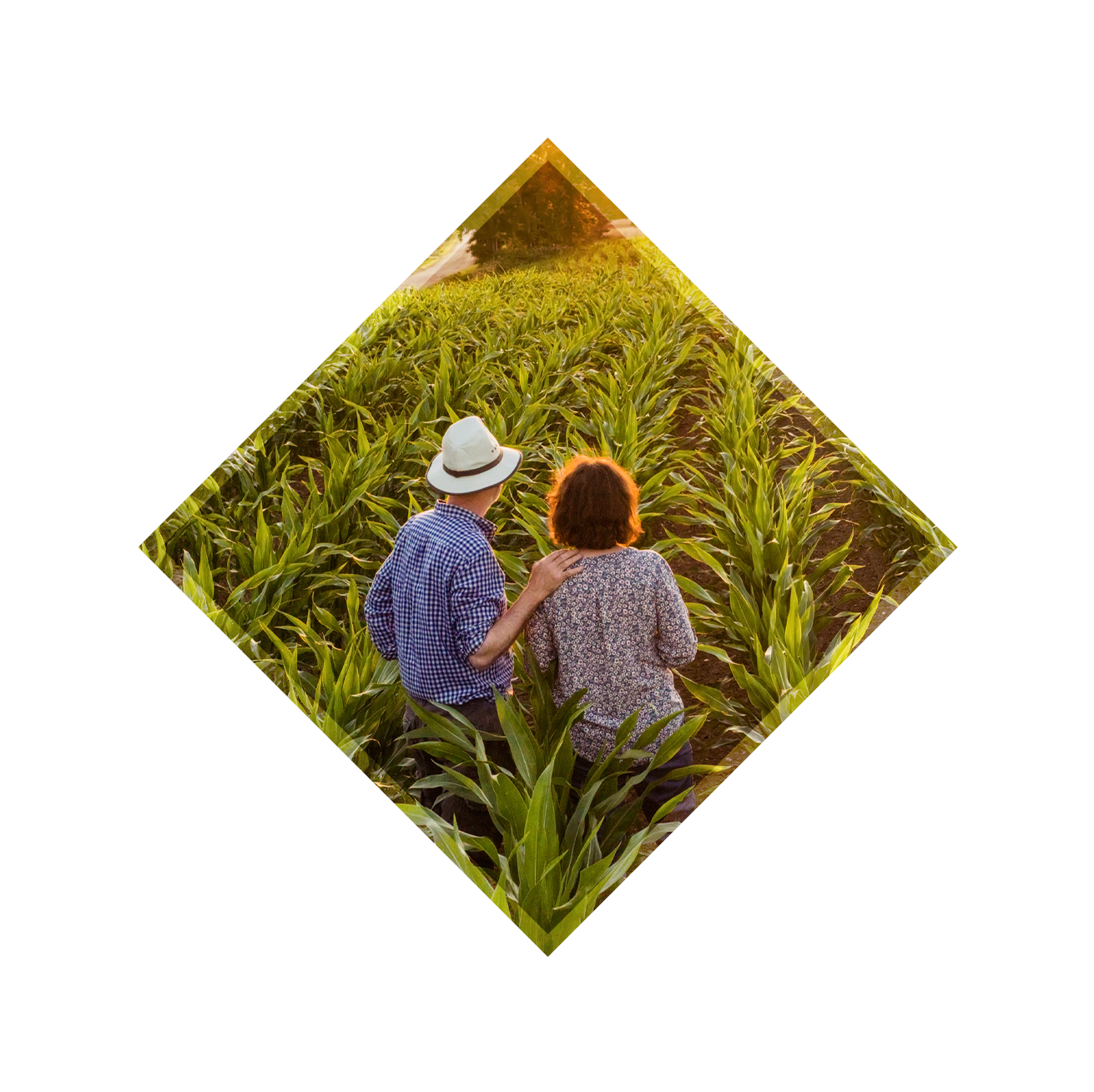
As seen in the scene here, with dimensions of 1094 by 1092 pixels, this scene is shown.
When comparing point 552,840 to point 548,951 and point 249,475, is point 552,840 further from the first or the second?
point 249,475

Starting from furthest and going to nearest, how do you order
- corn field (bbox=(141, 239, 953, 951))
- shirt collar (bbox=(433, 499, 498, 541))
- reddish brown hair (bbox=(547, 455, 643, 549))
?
1. corn field (bbox=(141, 239, 953, 951))
2. shirt collar (bbox=(433, 499, 498, 541))
3. reddish brown hair (bbox=(547, 455, 643, 549))

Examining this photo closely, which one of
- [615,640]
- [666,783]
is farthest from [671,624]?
[666,783]

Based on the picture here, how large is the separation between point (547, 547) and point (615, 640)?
539 millimetres

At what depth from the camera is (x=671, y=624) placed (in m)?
2.73

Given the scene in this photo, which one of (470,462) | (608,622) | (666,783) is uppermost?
(470,462)

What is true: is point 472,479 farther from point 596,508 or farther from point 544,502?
point 544,502

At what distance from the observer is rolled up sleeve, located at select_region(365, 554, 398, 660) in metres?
2.94

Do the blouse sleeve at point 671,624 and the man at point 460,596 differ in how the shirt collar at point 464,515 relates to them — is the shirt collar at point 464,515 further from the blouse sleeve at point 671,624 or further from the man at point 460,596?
the blouse sleeve at point 671,624

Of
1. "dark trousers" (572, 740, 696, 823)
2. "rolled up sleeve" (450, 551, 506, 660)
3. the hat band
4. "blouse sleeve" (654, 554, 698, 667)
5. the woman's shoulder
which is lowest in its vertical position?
"dark trousers" (572, 740, 696, 823)

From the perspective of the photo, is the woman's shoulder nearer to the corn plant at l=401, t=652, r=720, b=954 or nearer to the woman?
the woman

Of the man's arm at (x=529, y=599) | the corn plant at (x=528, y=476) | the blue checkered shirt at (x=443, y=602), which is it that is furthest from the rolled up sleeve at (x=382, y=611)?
the man's arm at (x=529, y=599)

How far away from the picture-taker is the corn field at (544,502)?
3084 millimetres

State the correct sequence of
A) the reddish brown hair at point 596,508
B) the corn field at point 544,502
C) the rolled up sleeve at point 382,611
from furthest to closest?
the corn field at point 544,502 < the rolled up sleeve at point 382,611 < the reddish brown hair at point 596,508

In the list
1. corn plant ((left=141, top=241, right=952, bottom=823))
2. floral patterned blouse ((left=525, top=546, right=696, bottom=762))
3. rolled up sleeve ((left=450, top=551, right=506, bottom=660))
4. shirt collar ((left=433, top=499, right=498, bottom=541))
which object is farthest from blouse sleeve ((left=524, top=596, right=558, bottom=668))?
corn plant ((left=141, top=241, right=952, bottom=823))
